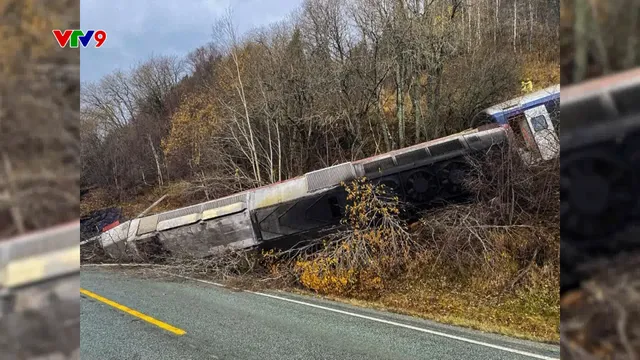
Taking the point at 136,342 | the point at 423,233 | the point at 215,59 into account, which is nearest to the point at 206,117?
the point at 215,59

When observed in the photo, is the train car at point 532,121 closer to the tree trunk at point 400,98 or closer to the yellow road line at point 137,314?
the tree trunk at point 400,98

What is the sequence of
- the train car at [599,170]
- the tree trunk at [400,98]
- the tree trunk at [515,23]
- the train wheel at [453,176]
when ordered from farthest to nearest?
the tree trunk at [515,23], the tree trunk at [400,98], the train wheel at [453,176], the train car at [599,170]

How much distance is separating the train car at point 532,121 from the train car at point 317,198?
0.29 meters

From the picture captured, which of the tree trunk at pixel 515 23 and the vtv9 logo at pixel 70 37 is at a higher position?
the tree trunk at pixel 515 23

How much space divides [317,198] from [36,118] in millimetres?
5260

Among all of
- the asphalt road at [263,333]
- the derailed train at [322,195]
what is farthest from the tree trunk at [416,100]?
the asphalt road at [263,333]

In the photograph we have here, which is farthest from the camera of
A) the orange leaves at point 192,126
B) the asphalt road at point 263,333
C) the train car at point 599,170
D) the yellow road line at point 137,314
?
the orange leaves at point 192,126

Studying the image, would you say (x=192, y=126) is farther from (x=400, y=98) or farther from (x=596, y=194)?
(x=596, y=194)

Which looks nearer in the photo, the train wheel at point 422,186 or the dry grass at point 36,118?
the dry grass at point 36,118

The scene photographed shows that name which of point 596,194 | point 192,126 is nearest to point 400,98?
point 192,126

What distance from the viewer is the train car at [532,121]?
517 centimetres

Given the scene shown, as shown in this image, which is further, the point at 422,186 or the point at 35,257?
the point at 422,186

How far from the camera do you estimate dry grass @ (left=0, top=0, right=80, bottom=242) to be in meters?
0.75

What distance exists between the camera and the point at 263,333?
4008 mm
